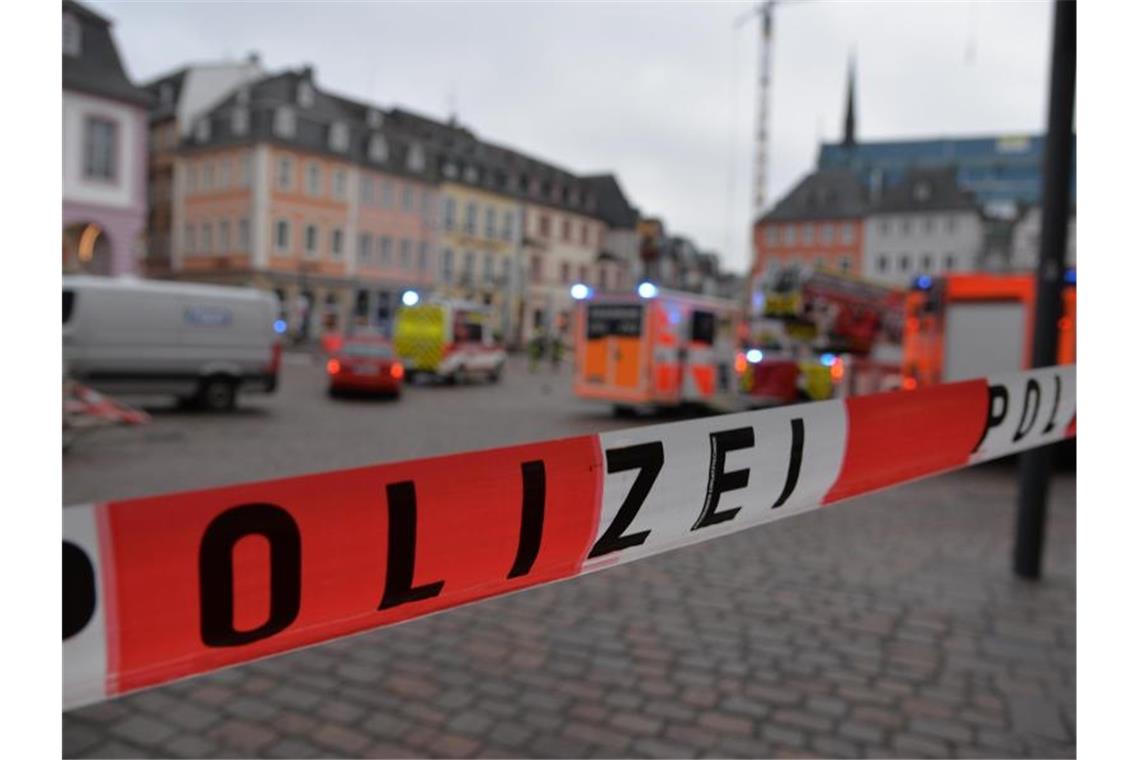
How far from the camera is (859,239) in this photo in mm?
77812

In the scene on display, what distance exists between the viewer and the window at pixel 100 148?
3075 cm

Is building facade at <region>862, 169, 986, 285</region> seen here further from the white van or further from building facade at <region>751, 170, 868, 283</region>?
the white van

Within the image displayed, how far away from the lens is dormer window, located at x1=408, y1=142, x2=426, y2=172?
160ft

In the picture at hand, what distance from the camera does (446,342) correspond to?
2877 cm

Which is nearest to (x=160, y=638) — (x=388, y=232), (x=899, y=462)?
(x=899, y=462)

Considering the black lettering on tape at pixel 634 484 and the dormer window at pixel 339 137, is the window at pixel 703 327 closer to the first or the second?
the black lettering on tape at pixel 634 484

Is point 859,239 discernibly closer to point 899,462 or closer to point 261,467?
point 261,467

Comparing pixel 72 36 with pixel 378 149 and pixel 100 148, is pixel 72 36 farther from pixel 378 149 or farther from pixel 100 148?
pixel 378 149

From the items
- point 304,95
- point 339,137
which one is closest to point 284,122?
point 304,95

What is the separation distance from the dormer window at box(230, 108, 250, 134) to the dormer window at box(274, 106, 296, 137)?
1.41 metres

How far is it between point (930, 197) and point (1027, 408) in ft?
266

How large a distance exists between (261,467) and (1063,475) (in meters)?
10.3

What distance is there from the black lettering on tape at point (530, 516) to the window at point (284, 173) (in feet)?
164

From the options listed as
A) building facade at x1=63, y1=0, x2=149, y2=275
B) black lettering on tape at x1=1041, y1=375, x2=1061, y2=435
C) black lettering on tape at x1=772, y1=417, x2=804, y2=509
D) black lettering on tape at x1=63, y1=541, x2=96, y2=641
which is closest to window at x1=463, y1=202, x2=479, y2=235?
building facade at x1=63, y1=0, x2=149, y2=275
